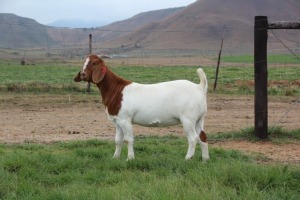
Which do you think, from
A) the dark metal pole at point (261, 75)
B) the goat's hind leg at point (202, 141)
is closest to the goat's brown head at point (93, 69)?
the goat's hind leg at point (202, 141)

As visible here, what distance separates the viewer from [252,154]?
29.6ft

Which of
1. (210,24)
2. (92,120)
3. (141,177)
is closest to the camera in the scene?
(141,177)

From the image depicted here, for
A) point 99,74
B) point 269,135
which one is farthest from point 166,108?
point 269,135

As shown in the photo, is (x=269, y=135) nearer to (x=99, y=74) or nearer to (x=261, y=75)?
(x=261, y=75)

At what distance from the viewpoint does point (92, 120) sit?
13.4 m

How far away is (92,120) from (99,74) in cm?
518

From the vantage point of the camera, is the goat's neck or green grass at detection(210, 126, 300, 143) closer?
the goat's neck

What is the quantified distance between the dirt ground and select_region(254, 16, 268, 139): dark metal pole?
51cm

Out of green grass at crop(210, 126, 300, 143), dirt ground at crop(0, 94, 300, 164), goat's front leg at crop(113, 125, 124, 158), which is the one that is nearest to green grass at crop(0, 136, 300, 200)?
goat's front leg at crop(113, 125, 124, 158)

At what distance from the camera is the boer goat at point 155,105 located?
8.01 meters

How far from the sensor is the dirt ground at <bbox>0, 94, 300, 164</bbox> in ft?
33.6

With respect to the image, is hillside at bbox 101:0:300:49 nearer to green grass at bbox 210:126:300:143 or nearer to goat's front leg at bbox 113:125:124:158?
green grass at bbox 210:126:300:143

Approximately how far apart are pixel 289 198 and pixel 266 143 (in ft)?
14.7

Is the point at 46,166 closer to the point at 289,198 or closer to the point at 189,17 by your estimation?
the point at 289,198
